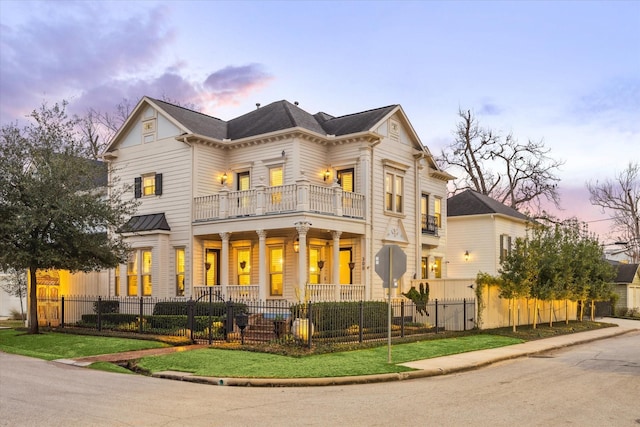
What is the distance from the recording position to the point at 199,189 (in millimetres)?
28656

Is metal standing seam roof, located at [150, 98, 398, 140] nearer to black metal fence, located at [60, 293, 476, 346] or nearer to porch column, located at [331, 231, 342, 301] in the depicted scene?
porch column, located at [331, 231, 342, 301]

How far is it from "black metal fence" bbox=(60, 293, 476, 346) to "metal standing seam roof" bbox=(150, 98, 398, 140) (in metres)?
7.67

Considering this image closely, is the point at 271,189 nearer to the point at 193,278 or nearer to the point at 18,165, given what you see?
the point at 193,278

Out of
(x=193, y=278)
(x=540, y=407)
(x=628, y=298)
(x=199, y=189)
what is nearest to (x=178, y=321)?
(x=193, y=278)

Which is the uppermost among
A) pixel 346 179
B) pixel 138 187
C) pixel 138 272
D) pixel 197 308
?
pixel 346 179

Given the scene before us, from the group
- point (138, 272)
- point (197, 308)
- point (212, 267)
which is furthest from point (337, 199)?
point (138, 272)

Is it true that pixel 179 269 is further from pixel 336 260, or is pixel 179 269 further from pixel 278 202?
pixel 336 260

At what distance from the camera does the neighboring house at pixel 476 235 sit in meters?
38.4

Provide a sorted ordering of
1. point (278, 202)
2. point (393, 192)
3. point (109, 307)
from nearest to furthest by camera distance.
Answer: point (278, 202), point (109, 307), point (393, 192)

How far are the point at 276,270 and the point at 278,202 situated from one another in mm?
3754

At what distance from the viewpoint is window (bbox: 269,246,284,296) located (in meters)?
28.0

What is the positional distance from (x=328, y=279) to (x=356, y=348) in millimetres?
9351

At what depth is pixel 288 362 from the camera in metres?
16.1

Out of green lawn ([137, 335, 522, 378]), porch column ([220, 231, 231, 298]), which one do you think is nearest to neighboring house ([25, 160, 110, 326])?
porch column ([220, 231, 231, 298])
